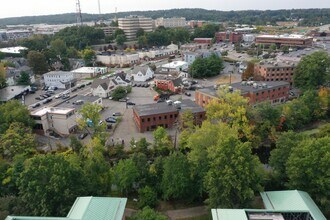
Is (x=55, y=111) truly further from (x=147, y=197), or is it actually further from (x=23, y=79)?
(x=23, y=79)

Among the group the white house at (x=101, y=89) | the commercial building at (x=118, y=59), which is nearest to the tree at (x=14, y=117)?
the white house at (x=101, y=89)

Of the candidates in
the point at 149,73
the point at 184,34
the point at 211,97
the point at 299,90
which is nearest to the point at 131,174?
the point at 211,97

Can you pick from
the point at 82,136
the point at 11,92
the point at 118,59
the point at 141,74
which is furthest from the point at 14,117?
the point at 118,59

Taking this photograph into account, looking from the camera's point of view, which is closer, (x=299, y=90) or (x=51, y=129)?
(x=51, y=129)

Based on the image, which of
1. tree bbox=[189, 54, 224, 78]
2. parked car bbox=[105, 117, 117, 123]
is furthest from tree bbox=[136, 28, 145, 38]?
parked car bbox=[105, 117, 117, 123]

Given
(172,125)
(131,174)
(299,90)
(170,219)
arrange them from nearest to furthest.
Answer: (170,219), (131,174), (172,125), (299,90)

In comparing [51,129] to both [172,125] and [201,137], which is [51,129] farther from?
[201,137]

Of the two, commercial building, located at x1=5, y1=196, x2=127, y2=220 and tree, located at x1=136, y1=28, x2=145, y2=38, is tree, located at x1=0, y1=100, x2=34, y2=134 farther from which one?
tree, located at x1=136, y1=28, x2=145, y2=38
